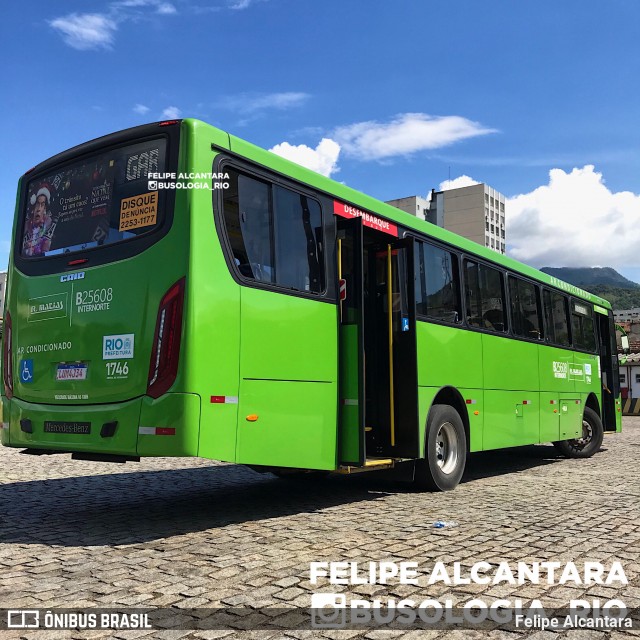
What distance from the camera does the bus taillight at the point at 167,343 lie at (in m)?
Result: 5.71

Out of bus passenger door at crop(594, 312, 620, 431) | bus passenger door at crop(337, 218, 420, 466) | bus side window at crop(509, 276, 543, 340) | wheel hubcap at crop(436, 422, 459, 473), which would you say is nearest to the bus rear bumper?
bus passenger door at crop(337, 218, 420, 466)

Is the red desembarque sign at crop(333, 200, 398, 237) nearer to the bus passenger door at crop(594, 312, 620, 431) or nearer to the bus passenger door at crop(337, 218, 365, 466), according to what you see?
the bus passenger door at crop(337, 218, 365, 466)

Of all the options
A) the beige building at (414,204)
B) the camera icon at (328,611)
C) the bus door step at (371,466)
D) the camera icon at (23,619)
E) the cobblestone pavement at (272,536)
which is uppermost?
the beige building at (414,204)

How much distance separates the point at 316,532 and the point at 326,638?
8.77ft

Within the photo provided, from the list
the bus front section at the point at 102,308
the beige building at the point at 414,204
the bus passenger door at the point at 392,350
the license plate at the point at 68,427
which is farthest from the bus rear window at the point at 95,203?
the beige building at the point at 414,204

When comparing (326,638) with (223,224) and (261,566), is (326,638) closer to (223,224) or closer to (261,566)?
(261,566)

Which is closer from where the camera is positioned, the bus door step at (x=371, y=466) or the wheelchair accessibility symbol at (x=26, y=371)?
the wheelchair accessibility symbol at (x=26, y=371)

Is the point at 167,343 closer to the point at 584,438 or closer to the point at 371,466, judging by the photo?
the point at 371,466

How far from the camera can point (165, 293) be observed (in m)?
5.84

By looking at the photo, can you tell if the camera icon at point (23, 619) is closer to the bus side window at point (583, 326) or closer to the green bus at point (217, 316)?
the green bus at point (217, 316)

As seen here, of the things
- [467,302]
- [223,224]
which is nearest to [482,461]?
[467,302]

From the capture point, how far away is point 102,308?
626cm

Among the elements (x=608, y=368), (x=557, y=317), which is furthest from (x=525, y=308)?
(x=608, y=368)

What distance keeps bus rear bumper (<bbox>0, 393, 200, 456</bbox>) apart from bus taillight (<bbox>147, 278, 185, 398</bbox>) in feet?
0.39
